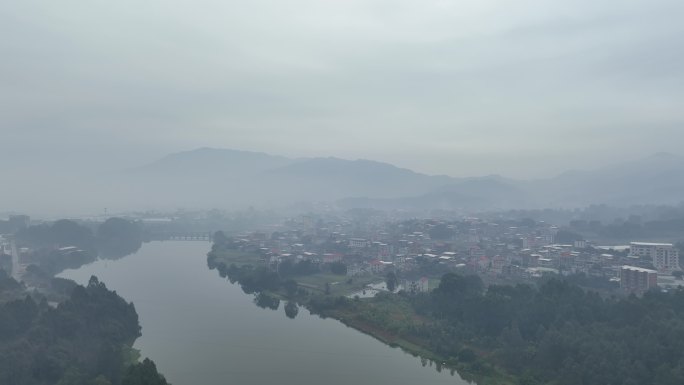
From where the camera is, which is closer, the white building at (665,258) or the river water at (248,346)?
the river water at (248,346)

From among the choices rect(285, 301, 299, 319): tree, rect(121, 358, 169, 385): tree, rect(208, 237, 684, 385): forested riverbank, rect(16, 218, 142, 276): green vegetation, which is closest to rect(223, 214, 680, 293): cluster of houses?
rect(208, 237, 684, 385): forested riverbank

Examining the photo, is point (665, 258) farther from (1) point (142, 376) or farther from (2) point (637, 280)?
(1) point (142, 376)

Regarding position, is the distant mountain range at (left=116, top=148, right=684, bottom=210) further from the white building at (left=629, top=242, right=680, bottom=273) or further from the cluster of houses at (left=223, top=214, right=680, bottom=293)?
the white building at (left=629, top=242, right=680, bottom=273)

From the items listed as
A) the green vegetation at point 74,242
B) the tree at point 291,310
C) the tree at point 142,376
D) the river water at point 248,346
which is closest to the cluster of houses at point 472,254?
the tree at point 291,310

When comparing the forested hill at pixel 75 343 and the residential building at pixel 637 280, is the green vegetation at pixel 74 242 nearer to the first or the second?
the forested hill at pixel 75 343

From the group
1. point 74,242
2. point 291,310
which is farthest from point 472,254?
point 74,242

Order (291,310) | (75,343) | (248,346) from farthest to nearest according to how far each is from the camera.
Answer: (291,310) → (248,346) → (75,343)
